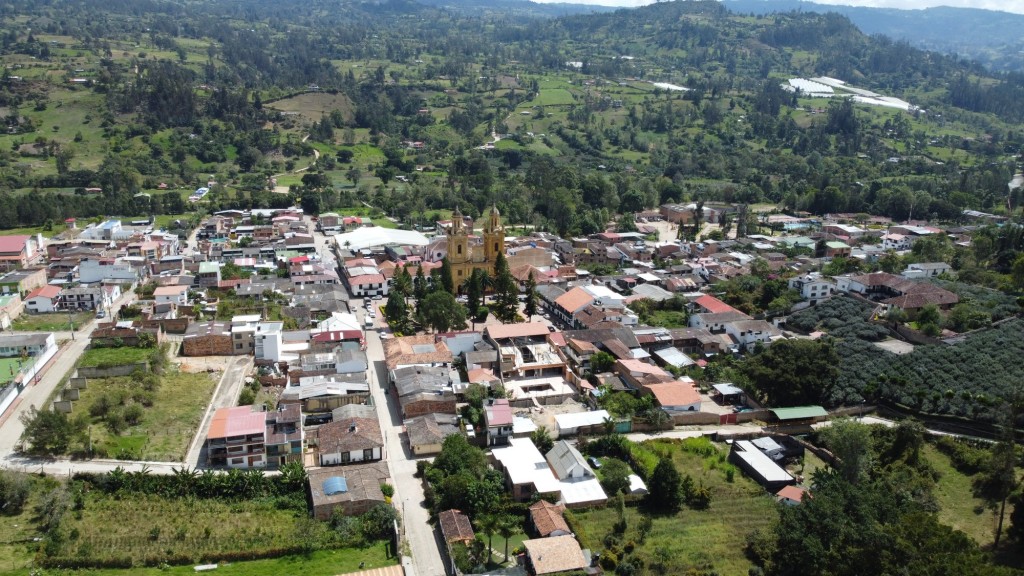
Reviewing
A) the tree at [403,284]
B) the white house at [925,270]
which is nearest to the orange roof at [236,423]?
the tree at [403,284]

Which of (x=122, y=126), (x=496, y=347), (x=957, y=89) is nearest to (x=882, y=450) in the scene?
(x=496, y=347)

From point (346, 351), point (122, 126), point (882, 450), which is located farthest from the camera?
point (122, 126)

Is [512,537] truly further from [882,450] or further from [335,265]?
[335,265]

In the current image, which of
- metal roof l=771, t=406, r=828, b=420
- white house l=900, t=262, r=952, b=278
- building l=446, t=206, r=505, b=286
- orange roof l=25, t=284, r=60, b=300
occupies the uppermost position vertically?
building l=446, t=206, r=505, b=286

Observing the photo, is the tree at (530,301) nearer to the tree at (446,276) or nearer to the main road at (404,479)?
the tree at (446,276)

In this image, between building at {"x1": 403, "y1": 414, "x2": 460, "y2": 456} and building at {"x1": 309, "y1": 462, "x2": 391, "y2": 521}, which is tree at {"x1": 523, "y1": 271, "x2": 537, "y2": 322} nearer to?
building at {"x1": 403, "y1": 414, "x2": 460, "y2": 456}

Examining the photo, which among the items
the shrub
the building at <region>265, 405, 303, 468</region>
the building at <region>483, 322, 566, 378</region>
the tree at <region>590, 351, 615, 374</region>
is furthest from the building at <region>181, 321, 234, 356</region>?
the tree at <region>590, 351, 615, 374</region>
